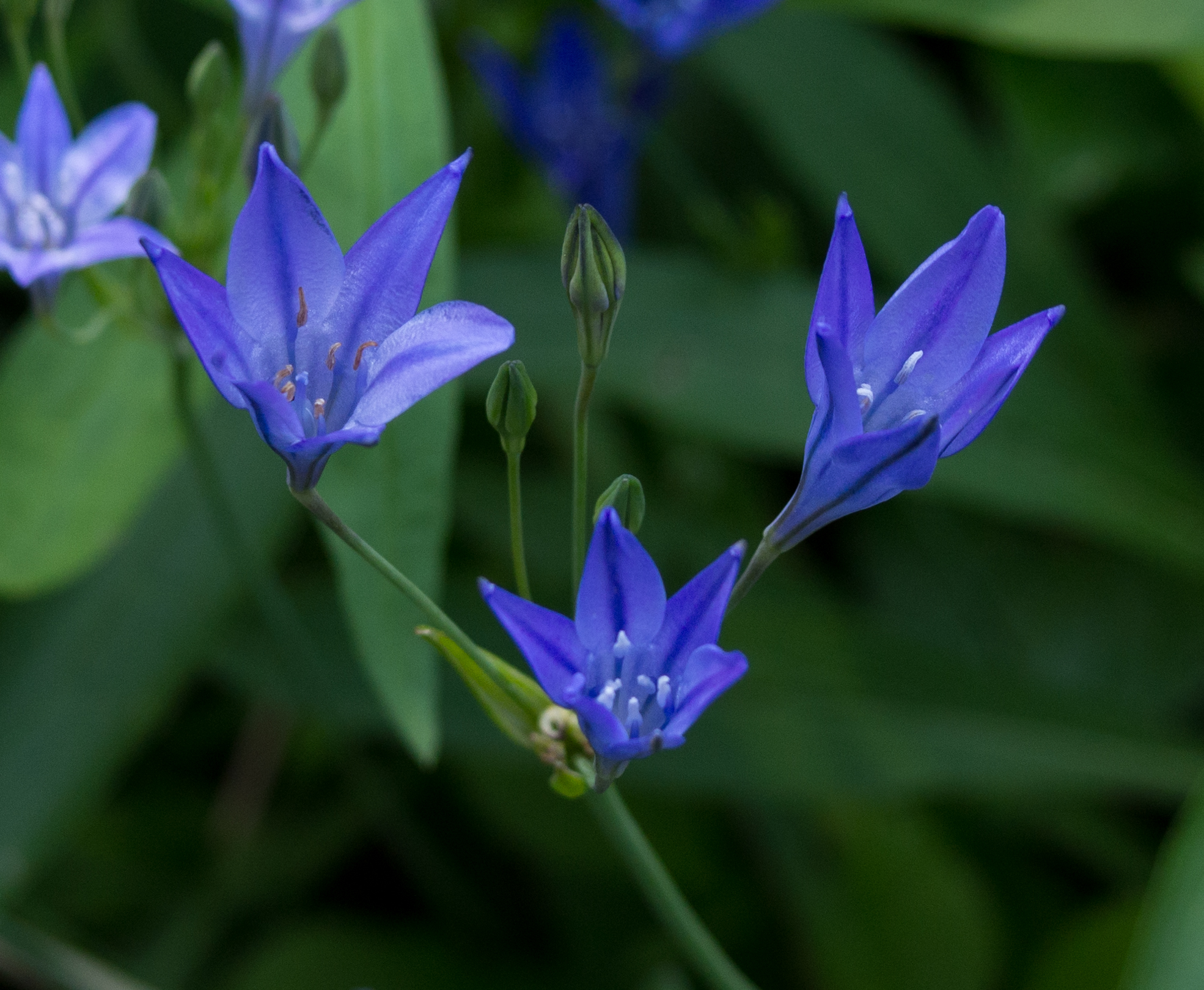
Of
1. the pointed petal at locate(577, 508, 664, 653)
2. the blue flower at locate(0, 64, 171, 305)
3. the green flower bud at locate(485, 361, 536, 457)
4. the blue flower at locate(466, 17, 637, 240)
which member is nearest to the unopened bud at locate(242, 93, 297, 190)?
the blue flower at locate(0, 64, 171, 305)

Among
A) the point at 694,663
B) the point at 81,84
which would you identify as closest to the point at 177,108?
the point at 81,84

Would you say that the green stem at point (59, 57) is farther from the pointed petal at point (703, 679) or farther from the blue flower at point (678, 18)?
the pointed petal at point (703, 679)

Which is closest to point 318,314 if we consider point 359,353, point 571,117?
point 359,353

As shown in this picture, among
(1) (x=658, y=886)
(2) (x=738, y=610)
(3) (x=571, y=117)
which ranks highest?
(3) (x=571, y=117)

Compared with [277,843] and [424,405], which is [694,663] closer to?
[424,405]

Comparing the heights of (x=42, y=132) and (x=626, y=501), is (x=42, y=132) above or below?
above

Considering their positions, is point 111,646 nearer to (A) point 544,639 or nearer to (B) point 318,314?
(B) point 318,314
